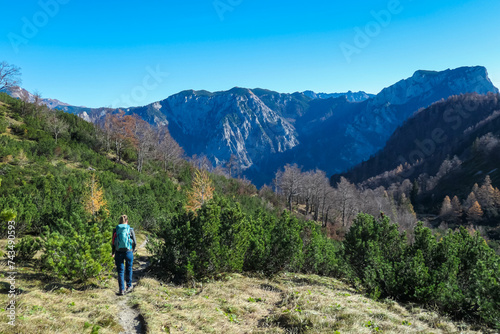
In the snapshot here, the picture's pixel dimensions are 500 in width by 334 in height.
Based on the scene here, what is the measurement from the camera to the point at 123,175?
1533 inches

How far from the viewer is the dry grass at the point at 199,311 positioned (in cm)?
561

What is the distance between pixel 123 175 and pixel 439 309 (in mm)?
39537

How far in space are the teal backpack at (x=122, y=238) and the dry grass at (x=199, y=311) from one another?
1.40 metres

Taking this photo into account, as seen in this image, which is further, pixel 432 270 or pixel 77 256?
pixel 432 270

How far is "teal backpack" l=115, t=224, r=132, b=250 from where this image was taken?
25.3ft

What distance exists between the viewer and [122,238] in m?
7.73

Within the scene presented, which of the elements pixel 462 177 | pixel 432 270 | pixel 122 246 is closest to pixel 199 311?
pixel 122 246

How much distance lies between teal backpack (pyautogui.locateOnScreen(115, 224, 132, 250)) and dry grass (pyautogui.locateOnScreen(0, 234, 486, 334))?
1.40 meters

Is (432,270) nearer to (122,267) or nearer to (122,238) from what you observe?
(122,267)

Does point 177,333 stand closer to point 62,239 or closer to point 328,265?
point 62,239

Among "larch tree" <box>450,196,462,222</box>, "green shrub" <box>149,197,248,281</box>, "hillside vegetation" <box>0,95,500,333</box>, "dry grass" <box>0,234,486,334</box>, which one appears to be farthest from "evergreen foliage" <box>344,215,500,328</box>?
"larch tree" <box>450,196,462,222</box>

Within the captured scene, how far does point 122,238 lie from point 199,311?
312cm

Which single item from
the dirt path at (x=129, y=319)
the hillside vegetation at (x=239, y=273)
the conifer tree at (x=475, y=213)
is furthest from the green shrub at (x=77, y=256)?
the conifer tree at (x=475, y=213)

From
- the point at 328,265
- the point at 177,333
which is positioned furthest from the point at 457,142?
the point at 177,333
